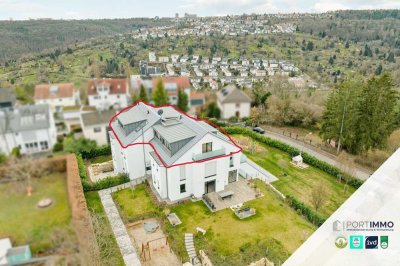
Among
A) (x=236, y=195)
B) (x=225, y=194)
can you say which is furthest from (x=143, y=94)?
(x=236, y=195)

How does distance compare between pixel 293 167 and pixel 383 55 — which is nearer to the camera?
pixel 293 167

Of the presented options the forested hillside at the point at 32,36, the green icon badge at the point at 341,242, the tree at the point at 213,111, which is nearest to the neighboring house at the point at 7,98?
the forested hillside at the point at 32,36

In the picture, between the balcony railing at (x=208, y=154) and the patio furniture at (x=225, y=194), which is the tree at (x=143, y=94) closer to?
Answer: the balcony railing at (x=208, y=154)

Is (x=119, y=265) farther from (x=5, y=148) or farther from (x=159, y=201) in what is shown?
(x=5, y=148)

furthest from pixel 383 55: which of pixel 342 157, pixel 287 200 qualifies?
pixel 287 200

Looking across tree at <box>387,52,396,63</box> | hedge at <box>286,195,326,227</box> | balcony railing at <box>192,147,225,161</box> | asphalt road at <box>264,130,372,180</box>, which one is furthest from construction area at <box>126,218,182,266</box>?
tree at <box>387,52,396,63</box>

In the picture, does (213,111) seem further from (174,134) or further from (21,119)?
(174,134)

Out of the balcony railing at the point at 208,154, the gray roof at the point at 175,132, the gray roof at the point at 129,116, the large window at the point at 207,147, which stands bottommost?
the balcony railing at the point at 208,154
